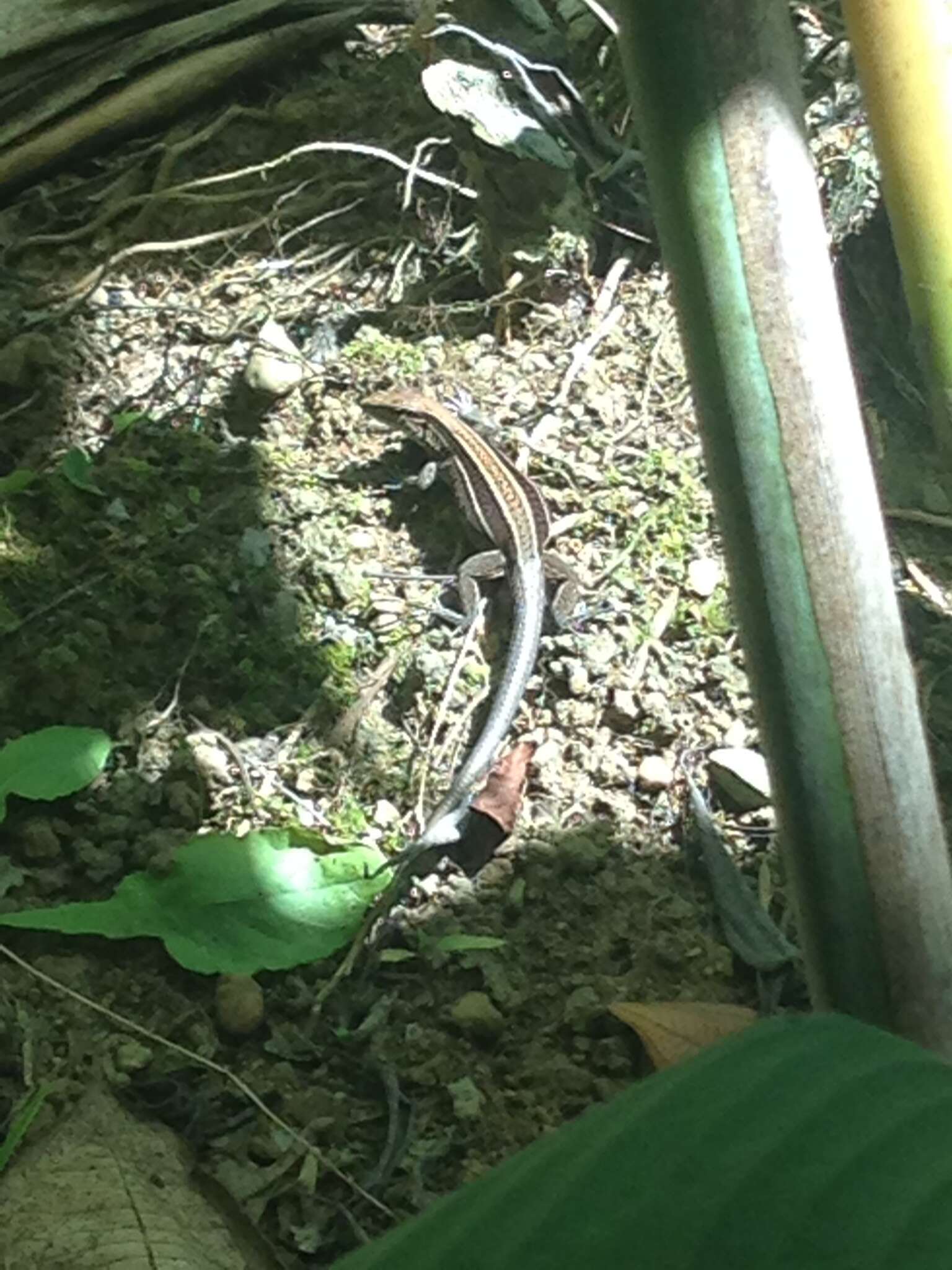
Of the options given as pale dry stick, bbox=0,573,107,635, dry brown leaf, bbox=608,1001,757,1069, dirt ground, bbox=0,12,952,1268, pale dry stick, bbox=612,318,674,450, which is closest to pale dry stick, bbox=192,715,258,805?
dirt ground, bbox=0,12,952,1268

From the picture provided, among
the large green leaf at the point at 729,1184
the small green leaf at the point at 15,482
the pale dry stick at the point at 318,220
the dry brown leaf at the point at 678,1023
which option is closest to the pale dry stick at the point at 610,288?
the pale dry stick at the point at 318,220

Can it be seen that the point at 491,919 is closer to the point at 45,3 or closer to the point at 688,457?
the point at 688,457

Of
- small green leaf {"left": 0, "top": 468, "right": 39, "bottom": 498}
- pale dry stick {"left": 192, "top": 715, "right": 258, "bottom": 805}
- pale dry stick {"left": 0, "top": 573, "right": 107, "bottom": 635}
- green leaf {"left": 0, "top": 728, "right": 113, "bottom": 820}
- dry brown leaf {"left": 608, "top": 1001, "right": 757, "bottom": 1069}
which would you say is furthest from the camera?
small green leaf {"left": 0, "top": 468, "right": 39, "bottom": 498}

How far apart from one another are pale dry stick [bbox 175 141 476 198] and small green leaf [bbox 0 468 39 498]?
775 millimetres

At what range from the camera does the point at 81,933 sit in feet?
4.91

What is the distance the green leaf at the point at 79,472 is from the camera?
202cm

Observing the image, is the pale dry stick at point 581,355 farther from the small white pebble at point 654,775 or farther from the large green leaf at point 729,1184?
the large green leaf at point 729,1184

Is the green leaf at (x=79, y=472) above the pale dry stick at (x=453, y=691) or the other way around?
above

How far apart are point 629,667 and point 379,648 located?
36cm

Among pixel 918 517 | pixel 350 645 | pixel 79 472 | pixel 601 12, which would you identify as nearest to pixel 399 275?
pixel 601 12

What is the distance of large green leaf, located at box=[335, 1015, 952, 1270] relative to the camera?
371 millimetres

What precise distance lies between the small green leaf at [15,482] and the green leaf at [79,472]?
0.05 meters

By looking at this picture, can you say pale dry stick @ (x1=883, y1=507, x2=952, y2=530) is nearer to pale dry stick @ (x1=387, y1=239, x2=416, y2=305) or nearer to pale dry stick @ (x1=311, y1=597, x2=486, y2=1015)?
pale dry stick @ (x1=311, y1=597, x2=486, y2=1015)

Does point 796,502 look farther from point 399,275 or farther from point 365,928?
point 399,275
